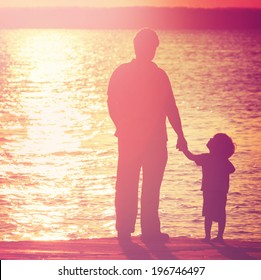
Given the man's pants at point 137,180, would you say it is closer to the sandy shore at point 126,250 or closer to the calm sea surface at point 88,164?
the sandy shore at point 126,250

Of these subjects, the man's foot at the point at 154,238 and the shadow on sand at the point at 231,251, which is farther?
the man's foot at the point at 154,238

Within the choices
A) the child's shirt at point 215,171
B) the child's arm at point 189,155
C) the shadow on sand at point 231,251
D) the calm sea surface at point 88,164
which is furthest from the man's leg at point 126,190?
the calm sea surface at point 88,164

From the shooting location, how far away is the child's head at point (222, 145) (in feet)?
26.4

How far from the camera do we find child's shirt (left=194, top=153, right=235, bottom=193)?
808 cm

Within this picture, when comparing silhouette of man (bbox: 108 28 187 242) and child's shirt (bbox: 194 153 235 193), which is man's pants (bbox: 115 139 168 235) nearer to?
silhouette of man (bbox: 108 28 187 242)

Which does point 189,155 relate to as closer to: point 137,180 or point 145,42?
point 137,180

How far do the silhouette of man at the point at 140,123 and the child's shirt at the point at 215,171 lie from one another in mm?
236

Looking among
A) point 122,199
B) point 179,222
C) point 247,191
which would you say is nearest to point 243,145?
point 247,191

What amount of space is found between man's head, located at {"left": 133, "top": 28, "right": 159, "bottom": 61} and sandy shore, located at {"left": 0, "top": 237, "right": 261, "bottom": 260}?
140cm

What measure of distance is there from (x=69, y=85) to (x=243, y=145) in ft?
137

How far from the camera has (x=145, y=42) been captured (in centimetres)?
782

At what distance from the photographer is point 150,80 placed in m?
7.95
